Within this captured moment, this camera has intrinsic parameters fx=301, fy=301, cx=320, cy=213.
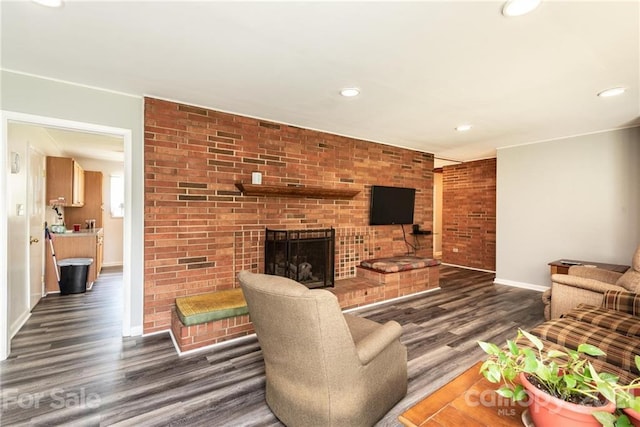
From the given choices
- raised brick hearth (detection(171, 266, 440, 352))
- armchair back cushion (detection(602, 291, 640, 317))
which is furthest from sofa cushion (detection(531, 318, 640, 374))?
raised brick hearth (detection(171, 266, 440, 352))

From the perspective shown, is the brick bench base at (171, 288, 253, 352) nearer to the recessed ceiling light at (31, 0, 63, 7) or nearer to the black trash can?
the recessed ceiling light at (31, 0, 63, 7)

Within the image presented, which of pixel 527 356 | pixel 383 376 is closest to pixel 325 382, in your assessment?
pixel 383 376

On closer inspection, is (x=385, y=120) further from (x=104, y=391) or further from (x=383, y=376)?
(x=104, y=391)

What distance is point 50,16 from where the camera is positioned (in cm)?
173

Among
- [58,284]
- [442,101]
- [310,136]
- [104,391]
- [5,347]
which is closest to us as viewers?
[104,391]

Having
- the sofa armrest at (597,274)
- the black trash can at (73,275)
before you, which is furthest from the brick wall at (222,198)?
the sofa armrest at (597,274)

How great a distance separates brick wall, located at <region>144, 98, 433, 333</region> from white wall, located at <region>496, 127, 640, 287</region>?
8.68 ft

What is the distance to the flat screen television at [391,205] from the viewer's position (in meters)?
4.73

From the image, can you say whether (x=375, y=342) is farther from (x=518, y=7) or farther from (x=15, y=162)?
(x=15, y=162)

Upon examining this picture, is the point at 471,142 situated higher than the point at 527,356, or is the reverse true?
the point at 471,142

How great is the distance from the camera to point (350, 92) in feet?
9.15

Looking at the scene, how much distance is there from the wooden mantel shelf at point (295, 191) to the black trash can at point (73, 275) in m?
2.98

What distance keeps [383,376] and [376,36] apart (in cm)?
207

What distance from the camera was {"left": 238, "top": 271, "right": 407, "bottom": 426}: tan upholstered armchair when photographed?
1442 millimetres
